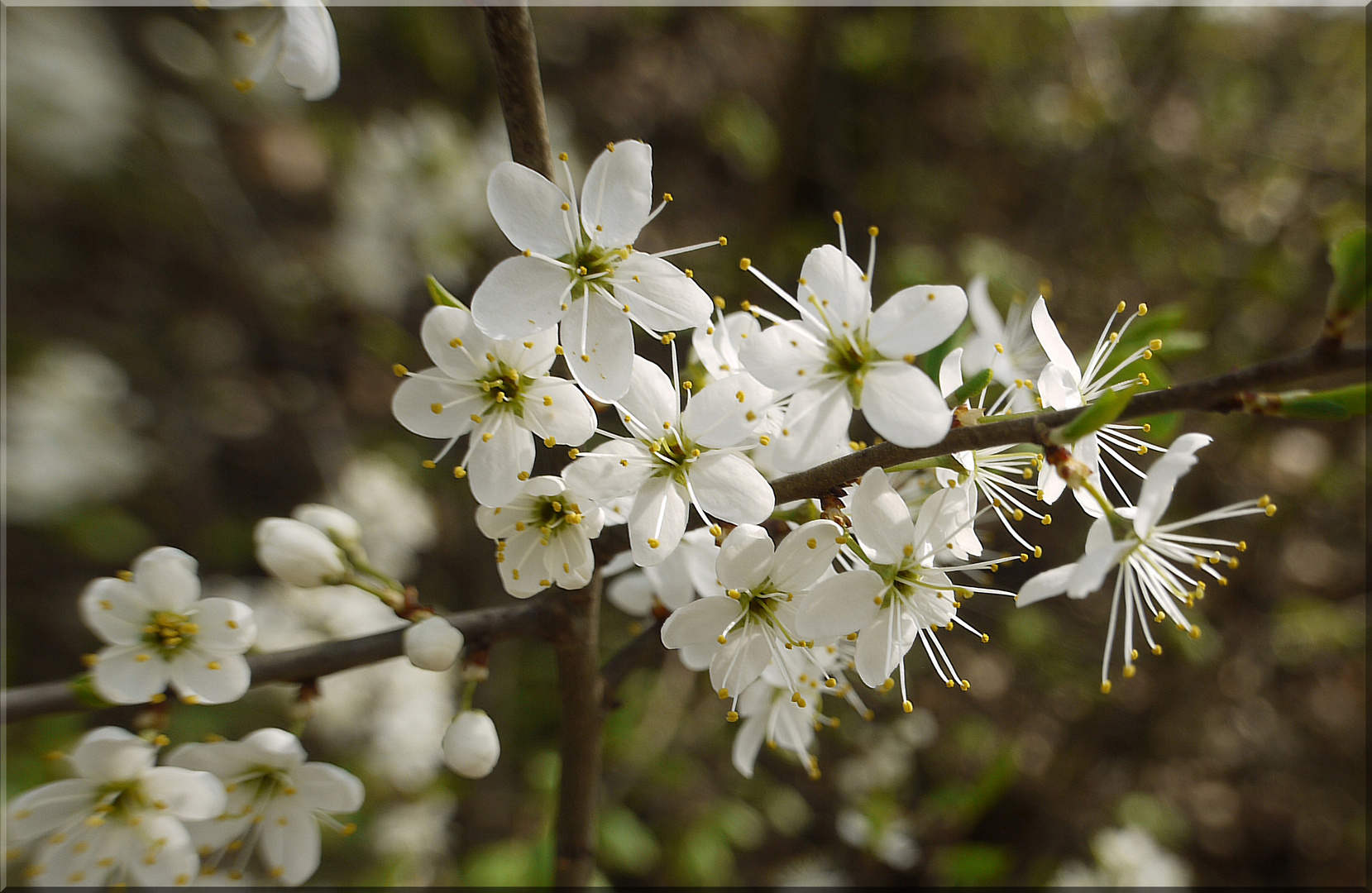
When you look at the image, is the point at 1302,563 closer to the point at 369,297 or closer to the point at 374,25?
the point at 369,297

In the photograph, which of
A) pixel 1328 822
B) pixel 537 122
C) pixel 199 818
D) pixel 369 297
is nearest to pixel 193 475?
pixel 369 297

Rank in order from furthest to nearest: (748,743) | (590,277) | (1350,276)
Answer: (748,743), (590,277), (1350,276)

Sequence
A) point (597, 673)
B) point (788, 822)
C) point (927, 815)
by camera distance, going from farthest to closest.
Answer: point (788, 822)
point (927, 815)
point (597, 673)

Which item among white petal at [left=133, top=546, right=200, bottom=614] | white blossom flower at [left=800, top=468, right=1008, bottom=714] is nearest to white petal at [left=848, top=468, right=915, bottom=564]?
white blossom flower at [left=800, top=468, right=1008, bottom=714]

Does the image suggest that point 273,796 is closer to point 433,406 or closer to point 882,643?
point 433,406

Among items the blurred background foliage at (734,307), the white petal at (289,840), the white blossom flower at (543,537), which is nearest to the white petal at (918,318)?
the white blossom flower at (543,537)

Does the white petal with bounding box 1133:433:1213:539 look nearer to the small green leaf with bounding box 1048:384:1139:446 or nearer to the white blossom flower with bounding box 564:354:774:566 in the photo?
the small green leaf with bounding box 1048:384:1139:446

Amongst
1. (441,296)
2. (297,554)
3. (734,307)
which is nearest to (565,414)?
(441,296)
